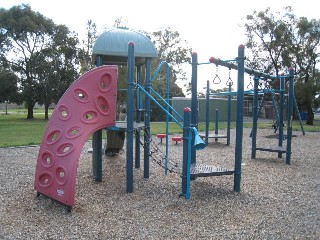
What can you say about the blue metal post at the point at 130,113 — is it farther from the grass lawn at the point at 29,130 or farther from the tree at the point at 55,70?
the tree at the point at 55,70

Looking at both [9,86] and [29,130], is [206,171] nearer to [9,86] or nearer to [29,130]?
[29,130]

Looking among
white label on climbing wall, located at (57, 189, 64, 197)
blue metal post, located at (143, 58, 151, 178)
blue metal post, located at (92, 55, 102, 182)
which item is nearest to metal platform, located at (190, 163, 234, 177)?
blue metal post, located at (143, 58, 151, 178)

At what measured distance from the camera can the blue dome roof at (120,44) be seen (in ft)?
19.3

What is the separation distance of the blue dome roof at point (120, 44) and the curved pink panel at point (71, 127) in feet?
2.75

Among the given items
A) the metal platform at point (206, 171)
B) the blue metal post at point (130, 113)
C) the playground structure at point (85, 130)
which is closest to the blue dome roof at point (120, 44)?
the playground structure at point (85, 130)

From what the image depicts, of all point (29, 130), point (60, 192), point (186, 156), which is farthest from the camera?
point (29, 130)

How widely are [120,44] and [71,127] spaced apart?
6.33 feet

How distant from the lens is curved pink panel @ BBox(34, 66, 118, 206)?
175 inches

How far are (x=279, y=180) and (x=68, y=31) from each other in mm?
28910

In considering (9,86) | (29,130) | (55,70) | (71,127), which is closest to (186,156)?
(71,127)

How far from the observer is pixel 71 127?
15.5 ft

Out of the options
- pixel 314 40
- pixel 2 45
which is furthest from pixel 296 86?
pixel 2 45

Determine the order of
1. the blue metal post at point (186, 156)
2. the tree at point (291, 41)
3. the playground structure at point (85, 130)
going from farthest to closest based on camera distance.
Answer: the tree at point (291, 41) < the blue metal post at point (186, 156) < the playground structure at point (85, 130)

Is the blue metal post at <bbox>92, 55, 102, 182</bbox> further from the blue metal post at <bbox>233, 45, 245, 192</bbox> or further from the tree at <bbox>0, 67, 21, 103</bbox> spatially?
the tree at <bbox>0, 67, 21, 103</bbox>
